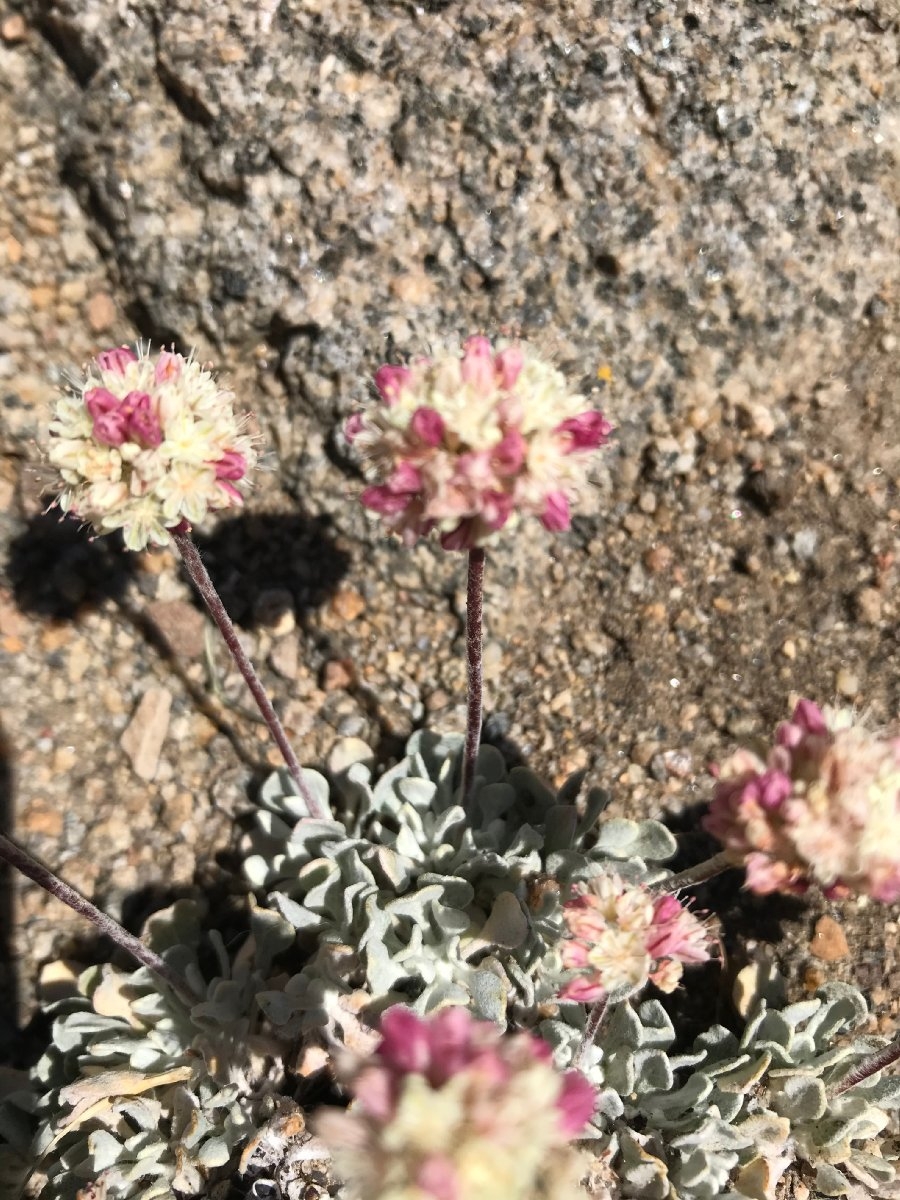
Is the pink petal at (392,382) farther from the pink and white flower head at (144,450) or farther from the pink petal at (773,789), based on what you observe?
the pink petal at (773,789)

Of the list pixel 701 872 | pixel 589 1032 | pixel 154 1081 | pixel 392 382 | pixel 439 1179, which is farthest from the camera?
pixel 154 1081

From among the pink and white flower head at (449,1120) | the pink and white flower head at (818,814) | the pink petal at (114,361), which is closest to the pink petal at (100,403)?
the pink petal at (114,361)

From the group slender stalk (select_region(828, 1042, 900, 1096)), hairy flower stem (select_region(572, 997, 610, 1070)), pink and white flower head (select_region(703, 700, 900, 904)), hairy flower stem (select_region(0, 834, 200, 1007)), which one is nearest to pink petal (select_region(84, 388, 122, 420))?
hairy flower stem (select_region(0, 834, 200, 1007))

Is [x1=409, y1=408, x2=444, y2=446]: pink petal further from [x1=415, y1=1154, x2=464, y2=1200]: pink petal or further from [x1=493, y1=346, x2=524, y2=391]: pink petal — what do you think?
[x1=415, y1=1154, x2=464, y2=1200]: pink petal

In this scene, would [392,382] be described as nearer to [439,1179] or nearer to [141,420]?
[141,420]

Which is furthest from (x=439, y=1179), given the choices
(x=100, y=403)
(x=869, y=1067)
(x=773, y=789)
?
(x=100, y=403)

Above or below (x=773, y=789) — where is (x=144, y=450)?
above
